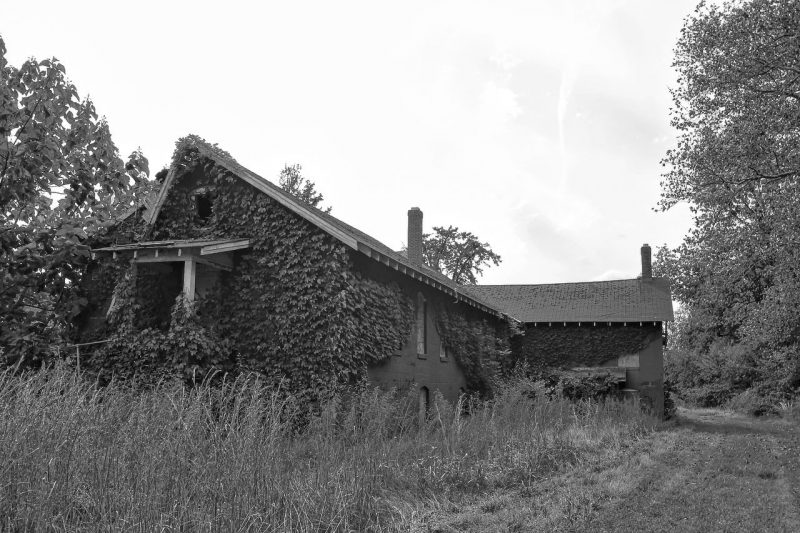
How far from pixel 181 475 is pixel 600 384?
77.2ft

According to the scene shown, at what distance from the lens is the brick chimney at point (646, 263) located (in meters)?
32.8

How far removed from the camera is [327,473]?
6988mm

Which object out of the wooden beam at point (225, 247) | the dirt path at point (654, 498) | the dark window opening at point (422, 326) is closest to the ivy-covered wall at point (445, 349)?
the dark window opening at point (422, 326)

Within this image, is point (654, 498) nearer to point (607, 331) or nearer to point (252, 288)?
point (252, 288)

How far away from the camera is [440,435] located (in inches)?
433

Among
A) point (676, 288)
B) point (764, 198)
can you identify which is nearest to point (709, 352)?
point (676, 288)

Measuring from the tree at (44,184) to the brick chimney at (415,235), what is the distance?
1869 cm

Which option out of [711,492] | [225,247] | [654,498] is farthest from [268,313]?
[711,492]

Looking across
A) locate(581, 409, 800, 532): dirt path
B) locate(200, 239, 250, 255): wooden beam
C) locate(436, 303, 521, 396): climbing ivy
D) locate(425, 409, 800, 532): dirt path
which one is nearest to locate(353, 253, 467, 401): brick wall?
locate(436, 303, 521, 396): climbing ivy

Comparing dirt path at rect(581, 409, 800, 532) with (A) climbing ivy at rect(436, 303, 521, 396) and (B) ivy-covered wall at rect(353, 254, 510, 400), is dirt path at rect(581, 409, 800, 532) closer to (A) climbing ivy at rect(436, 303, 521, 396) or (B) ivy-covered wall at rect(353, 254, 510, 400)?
(B) ivy-covered wall at rect(353, 254, 510, 400)

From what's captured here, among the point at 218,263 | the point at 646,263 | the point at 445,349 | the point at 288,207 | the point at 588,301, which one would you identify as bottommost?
the point at 445,349

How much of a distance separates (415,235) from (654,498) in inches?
759

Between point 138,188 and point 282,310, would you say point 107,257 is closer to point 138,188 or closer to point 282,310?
point 282,310

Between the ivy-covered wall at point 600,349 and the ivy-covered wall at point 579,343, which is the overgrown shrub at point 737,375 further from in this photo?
the ivy-covered wall at point 579,343
